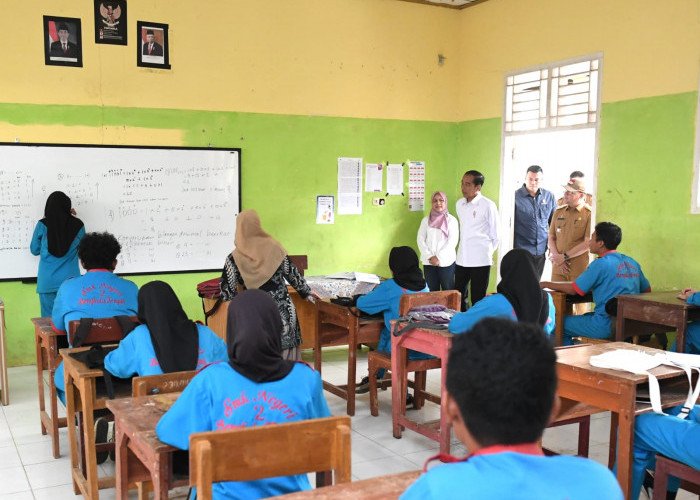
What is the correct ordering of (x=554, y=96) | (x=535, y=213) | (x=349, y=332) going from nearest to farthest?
(x=349, y=332), (x=554, y=96), (x=535, y=213)

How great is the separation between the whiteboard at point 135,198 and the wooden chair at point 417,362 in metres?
2.62

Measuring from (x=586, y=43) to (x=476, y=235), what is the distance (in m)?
1.98

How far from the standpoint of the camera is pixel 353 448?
13.2 ft

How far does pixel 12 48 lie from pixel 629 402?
5337 mm

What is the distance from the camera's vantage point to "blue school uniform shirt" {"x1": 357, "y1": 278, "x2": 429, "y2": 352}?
15.0 ft

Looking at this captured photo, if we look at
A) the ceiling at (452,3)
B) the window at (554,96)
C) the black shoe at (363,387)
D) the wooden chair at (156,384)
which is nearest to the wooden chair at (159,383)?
the wooden chair at (156,384)

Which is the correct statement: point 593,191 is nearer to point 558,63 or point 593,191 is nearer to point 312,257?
point 558,63

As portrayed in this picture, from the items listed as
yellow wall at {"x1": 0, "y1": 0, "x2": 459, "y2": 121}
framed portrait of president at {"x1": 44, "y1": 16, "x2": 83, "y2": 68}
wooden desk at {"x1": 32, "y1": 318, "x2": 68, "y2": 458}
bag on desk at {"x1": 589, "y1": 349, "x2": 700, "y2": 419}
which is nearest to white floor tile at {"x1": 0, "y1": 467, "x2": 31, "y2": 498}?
wooden desk at {"x1": 32, "y1": 318, "x2": 68, "y2": 458}

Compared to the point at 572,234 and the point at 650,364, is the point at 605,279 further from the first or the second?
the point at 650,364

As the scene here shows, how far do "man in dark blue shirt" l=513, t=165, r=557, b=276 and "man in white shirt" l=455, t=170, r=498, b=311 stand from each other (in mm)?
309

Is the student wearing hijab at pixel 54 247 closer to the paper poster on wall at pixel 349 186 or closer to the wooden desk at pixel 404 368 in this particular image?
the paper poster on wall at pixel 349 186

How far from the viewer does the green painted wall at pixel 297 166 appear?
599 cm

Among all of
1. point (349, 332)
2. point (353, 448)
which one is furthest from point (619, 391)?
point (349, 332)

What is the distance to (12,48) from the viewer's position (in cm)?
570
